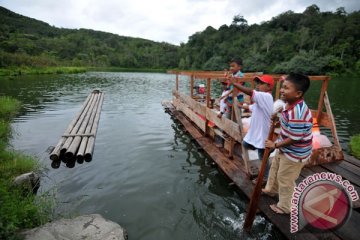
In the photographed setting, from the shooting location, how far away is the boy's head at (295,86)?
2.91m

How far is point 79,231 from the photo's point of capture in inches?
131

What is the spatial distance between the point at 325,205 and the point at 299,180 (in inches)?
47.6

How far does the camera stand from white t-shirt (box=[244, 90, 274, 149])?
3.90m

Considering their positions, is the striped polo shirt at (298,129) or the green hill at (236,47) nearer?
the striped polo shirt at (298,129)

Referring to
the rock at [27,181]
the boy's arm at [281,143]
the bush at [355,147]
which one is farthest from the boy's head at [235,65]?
the bush at [355,147]

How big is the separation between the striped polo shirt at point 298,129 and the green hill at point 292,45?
209 feet

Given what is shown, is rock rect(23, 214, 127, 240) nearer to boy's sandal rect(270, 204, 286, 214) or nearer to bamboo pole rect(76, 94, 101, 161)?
boy's sandal rect(270, 204, 286, 214)

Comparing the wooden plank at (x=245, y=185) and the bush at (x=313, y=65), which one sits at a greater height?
the bush at (x=313, y=65)

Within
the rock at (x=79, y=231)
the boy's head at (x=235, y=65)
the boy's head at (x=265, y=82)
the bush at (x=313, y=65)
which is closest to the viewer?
the rock at (x=79, y=231)

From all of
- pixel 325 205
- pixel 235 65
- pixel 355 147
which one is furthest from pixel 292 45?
pixel 325 205

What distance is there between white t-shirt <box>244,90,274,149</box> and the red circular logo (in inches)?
43.6

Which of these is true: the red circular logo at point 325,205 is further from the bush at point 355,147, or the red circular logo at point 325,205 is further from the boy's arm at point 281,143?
the bush at point 355,147

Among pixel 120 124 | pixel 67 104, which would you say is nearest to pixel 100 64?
pixel 67 104

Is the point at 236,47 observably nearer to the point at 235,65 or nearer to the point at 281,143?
the point at 235,65
